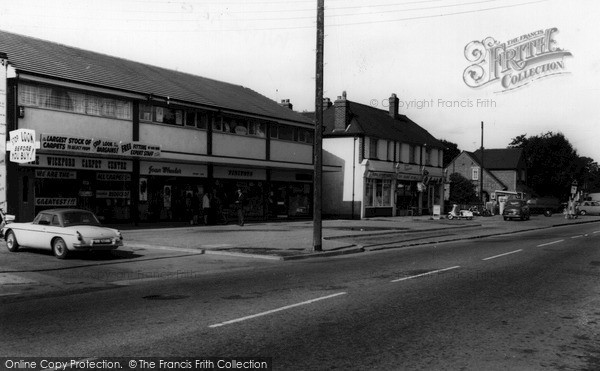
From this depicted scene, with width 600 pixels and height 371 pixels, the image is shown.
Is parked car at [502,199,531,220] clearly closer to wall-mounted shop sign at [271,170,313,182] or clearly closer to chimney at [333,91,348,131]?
chimney at [333,91,348,131]

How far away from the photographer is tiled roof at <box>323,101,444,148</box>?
41.0 m

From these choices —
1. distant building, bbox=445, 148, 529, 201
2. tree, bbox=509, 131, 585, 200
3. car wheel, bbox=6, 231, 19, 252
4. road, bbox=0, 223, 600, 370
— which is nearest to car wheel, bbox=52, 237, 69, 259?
car wheel, bbox=6, 231, 19, 252

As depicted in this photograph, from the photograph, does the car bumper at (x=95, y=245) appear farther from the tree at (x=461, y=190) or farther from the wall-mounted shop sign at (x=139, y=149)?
the tree at (x=461, y=190)

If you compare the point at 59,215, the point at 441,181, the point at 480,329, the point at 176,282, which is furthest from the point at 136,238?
the point at 441,181

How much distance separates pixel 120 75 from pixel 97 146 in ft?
17.9

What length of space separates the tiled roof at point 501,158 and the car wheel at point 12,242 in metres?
70.5

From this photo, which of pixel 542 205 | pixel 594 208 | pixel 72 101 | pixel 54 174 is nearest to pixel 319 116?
pixel 72 101

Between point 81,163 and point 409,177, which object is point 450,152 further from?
point 81,163

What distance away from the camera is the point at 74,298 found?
30.7 ft

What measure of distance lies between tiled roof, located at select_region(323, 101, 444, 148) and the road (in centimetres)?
2883

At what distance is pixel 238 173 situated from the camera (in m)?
31.2

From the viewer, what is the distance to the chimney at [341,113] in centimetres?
4119

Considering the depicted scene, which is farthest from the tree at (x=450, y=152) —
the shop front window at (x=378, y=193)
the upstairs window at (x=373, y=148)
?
the upstairs window at (x=373, y=148)

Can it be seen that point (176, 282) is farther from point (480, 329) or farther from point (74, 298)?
point (480, 329)
